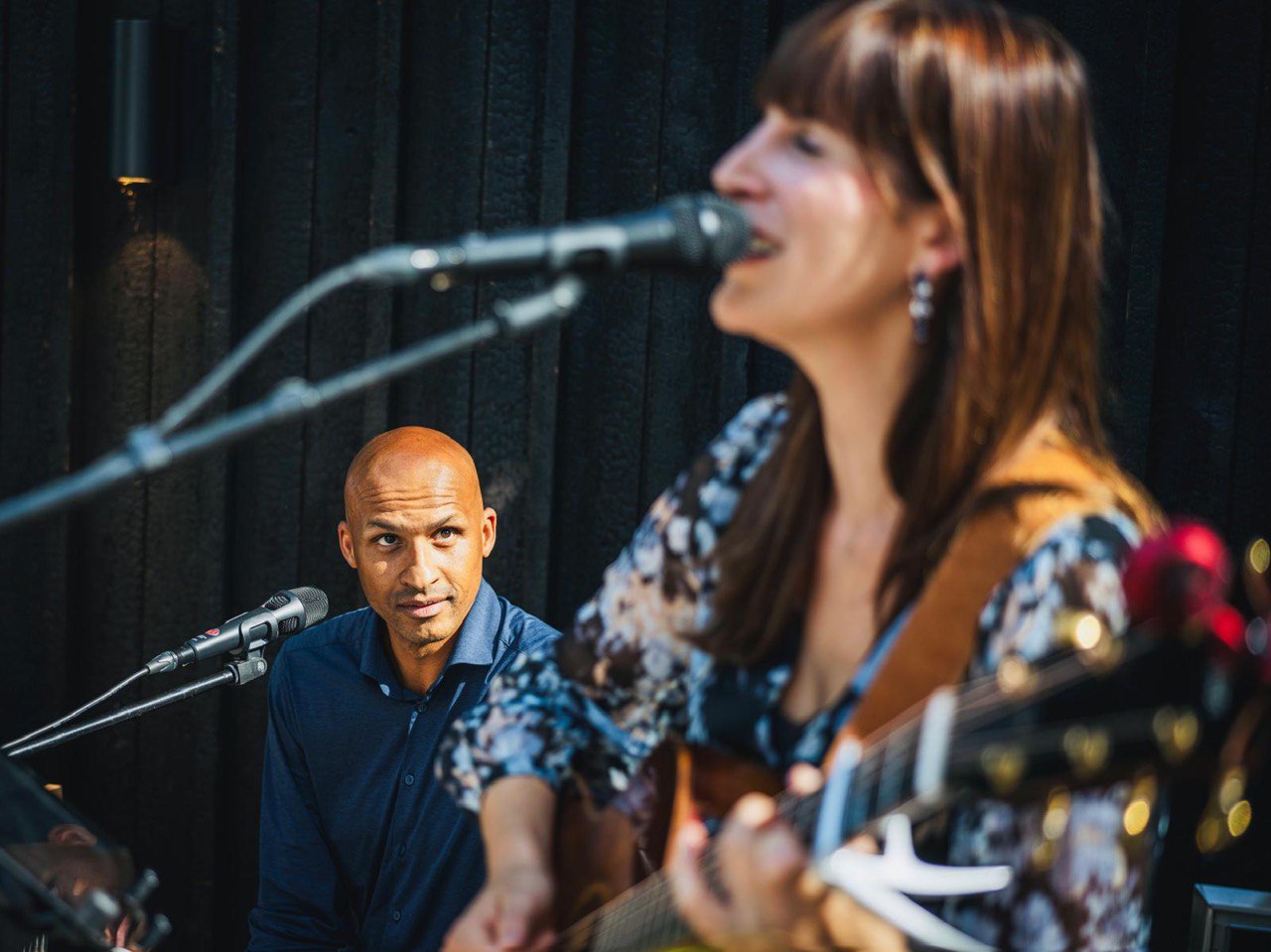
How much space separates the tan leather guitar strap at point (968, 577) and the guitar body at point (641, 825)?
0.25m

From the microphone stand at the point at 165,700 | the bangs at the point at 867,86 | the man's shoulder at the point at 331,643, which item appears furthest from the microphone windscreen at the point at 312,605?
the bangs at the point at 867,86

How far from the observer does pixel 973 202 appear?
1.31 metres

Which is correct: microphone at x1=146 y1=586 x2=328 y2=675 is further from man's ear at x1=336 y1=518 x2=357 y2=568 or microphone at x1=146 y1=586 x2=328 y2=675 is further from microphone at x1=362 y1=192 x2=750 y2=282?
microphone at x1=362 y1=192 x2=750 y2=282

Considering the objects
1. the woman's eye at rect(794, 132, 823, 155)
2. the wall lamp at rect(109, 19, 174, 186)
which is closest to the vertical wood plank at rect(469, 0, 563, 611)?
the wall lamp at rect(109, 19, 174, 186)

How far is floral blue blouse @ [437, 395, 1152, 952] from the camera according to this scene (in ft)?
3.93

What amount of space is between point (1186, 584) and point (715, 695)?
0.70 metres

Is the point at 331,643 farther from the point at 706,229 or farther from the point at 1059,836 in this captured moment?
the point at 1059,836

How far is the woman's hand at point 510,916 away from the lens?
1.61m

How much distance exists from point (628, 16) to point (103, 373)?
1866mm

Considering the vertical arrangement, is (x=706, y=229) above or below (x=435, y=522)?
above

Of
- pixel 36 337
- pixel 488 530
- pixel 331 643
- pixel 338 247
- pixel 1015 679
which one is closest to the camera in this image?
pixel 1015 679

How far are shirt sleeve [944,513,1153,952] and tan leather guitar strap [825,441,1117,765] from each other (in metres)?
0.02

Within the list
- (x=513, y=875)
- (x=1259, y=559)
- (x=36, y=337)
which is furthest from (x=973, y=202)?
(x=36, y=337)

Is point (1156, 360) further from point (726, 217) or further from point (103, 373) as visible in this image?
point (103, 373)
